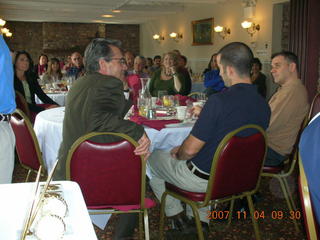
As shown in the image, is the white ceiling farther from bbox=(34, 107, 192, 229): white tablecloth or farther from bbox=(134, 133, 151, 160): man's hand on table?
bbox=(134, 133, 151, 160): man's hand on table

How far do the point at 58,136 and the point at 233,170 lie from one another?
1289 mm

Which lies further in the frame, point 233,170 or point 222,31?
point 222,31

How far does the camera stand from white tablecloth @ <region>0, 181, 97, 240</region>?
90cm

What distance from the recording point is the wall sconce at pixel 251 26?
943 centimetres

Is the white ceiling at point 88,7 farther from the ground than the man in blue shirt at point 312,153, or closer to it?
farther from the ground

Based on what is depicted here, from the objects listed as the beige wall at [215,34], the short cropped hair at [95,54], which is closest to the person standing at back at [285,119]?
the short cropped hair at [95,54]

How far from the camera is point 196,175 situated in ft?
7.63

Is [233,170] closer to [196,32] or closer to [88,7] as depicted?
[196,32]

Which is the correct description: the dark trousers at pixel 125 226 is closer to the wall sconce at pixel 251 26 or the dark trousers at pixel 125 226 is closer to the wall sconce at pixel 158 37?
the wall sconce at pixel 251 26

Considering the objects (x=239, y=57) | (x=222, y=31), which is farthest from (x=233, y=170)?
(x=222, y=31)

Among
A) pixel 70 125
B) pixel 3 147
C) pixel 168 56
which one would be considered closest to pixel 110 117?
pixel 70 125

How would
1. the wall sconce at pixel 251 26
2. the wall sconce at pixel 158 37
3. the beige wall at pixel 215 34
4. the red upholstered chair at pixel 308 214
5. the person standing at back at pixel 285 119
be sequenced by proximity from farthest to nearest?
the wall sconce at pixel 158 37, the wall sconce at pixel 251 26, the beige wall at pixel 215 34, the person standing at back at pixel 285 119, the red upholstered chair at pixel 308 214

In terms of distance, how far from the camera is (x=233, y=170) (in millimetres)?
2160

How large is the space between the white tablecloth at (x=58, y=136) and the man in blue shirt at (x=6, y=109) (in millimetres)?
672
